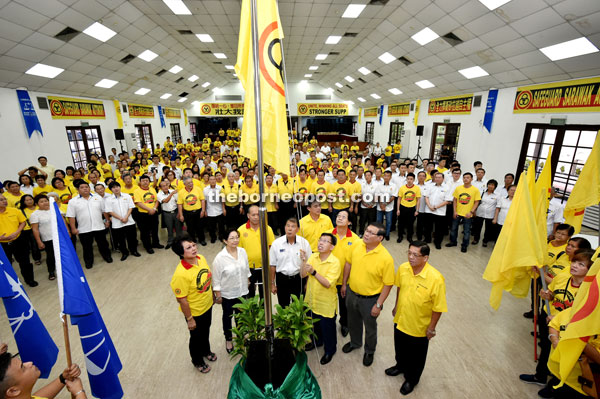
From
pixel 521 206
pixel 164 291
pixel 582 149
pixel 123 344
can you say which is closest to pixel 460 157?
pixel 582 149

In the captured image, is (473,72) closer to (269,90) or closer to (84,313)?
(269,90)

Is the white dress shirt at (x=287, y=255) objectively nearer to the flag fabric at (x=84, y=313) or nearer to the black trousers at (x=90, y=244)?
the flag fabric at (x=84, y=313)

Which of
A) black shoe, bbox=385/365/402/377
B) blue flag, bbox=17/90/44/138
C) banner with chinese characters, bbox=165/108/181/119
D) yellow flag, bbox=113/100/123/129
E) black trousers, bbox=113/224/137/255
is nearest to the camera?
black shoe, bbox=385/365/402/377

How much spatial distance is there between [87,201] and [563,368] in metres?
6.46

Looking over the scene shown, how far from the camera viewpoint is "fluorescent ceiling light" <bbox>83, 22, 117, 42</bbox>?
6949mm

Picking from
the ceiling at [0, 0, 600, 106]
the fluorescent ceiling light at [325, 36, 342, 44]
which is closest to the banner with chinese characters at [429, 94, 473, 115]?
the ceiling at [0, 0, 600, 106]

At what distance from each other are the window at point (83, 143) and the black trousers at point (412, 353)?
12.6 meters

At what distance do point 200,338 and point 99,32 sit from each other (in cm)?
869

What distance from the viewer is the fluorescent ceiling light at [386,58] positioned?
33.6 feet

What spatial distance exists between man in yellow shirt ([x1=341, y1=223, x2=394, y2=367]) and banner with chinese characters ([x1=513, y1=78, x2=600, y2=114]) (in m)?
6.91

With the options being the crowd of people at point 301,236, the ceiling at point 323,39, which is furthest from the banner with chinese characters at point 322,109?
the crowd of people at point 301,236

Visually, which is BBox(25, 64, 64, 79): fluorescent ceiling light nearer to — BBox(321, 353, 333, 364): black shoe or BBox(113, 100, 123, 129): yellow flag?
BBox(113, 100, 123, 129): yellow flag

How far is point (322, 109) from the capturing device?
72.6 feet

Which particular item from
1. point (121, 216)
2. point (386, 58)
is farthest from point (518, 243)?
point (386, 58)
